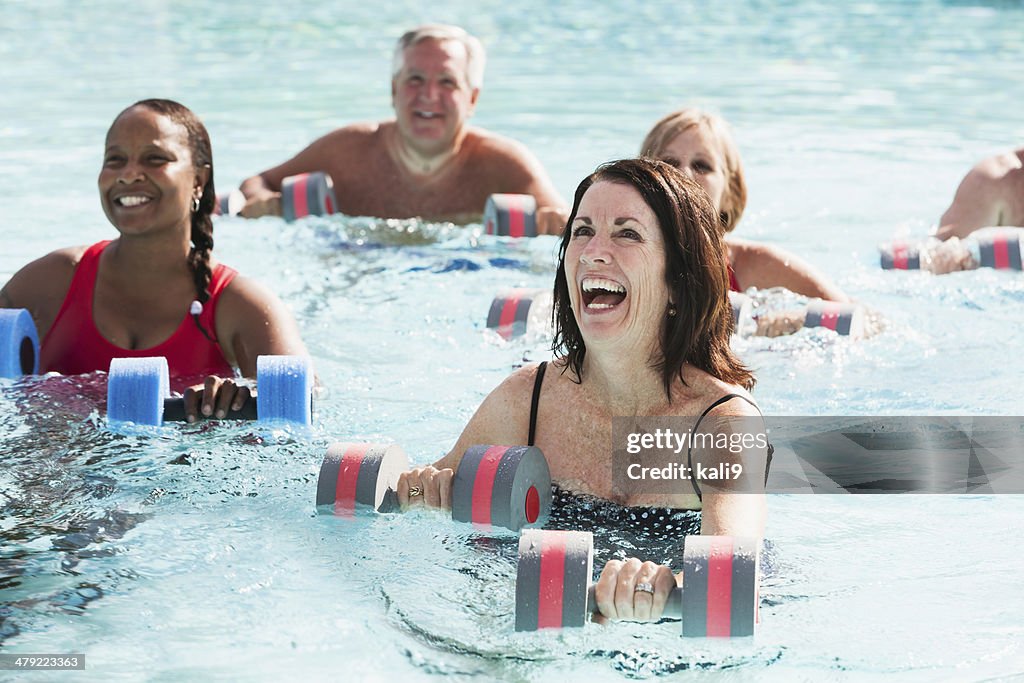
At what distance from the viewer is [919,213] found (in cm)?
934

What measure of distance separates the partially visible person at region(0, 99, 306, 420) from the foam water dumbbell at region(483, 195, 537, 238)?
99.7 inches

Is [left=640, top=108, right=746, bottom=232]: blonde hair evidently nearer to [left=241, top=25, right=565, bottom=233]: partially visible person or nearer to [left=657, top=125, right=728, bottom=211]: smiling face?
[left=657, top=125, right=728, bottom=211]: smiling face

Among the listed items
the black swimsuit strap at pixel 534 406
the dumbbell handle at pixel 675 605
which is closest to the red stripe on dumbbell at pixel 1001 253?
the black swimsuit strap at pixel 534 406

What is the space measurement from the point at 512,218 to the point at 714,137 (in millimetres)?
1765

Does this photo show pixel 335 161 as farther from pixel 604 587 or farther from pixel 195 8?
pixel 195 8

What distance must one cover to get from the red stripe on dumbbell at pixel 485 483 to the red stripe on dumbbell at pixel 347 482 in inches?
14.9

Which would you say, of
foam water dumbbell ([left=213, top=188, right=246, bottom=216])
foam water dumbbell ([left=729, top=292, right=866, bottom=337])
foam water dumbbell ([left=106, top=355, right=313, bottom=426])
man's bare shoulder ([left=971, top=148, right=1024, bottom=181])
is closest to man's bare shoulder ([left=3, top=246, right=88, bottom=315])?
foam water dumbbell ([left=106, top=355, right=313, bottom=426])

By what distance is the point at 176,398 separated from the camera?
4883 mm

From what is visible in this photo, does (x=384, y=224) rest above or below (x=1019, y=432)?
above

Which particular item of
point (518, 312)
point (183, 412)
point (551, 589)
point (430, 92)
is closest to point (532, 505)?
point (551, 589)

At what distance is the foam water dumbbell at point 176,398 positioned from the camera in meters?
4.74

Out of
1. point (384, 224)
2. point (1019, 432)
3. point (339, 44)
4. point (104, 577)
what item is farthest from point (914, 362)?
point (339, 44)

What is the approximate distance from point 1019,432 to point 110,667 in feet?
11.7

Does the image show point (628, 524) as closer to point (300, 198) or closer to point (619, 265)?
point (619, 265)
